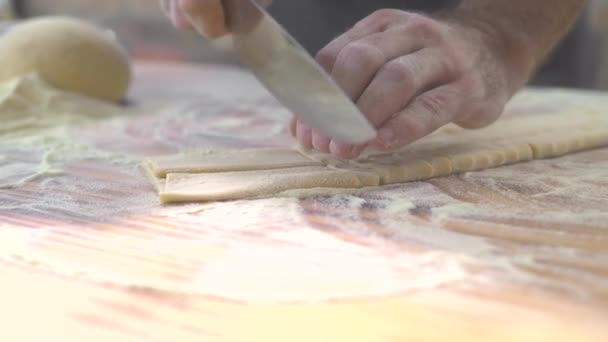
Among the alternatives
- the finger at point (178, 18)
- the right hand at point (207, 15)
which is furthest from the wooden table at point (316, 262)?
the finger at point (178, 18)

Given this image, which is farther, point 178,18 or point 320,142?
point 178,18

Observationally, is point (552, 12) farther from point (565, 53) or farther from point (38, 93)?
point (565, 53)

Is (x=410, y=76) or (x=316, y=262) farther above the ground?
(x=410, y=76)

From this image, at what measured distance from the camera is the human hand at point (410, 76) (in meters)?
0.99

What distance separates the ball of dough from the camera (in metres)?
1.79

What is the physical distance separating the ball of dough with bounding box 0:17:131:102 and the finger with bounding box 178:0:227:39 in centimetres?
78

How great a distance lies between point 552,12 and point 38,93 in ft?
3.84

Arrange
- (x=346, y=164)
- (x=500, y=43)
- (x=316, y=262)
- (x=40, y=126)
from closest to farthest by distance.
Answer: (x=316, y=262) < (x=346, y=164) < (x=500, y=43) < (x=40, y=126)

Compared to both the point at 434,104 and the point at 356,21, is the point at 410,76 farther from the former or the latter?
the point at 356,21

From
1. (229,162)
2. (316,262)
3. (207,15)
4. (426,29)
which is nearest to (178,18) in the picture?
(207,15)

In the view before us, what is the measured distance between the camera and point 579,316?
621 millimetres

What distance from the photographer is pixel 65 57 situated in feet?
5.90

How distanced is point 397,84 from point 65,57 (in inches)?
43.4

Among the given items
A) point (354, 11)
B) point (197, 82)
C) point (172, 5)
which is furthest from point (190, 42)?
point (172, 5)
